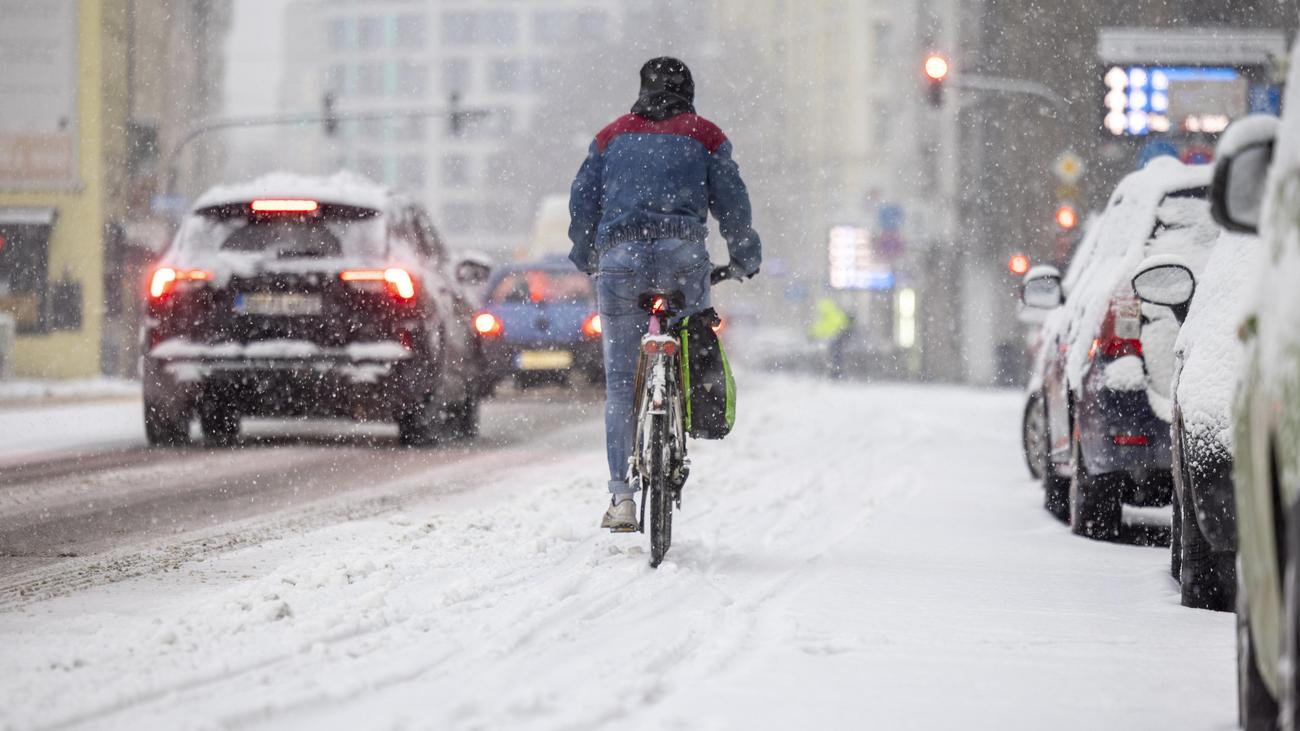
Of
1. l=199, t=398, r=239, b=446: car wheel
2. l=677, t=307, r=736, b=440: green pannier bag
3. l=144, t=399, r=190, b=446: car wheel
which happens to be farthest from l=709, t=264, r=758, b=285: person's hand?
l=199, t=398, r=239, b=446: car wheel

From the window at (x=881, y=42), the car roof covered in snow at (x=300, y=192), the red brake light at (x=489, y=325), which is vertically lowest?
the red brake light at (x=489, y=325)

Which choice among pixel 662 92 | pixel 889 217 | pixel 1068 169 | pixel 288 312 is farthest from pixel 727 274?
pixel 889 217

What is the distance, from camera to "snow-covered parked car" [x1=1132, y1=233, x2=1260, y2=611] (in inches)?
235

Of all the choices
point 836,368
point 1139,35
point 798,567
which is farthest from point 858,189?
point 798,567

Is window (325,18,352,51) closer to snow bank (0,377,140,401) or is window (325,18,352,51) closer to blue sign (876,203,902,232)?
blue sign (876,203,902,232)

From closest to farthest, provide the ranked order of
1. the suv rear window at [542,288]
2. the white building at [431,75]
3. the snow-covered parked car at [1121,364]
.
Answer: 1. the snow-covered parked car at [1121,364]
2. the suv rear window at [542,288]
3. the white building at [431,75]

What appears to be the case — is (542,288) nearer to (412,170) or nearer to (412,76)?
(412,170)

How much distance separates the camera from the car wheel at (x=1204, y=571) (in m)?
6.71

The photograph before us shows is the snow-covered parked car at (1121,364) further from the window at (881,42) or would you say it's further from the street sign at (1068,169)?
the window at (881,42)

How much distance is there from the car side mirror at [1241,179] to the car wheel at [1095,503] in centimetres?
503

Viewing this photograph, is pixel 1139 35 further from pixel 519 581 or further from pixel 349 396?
pixel 519 581

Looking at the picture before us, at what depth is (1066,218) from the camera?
25.4 metres

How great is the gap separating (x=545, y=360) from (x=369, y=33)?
5302 inches

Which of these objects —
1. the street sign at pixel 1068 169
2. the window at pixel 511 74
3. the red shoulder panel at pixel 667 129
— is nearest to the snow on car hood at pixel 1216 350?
the red shoulder panel at pixel 667 129
